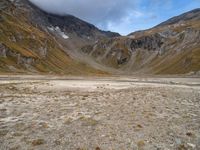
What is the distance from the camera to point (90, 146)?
14.5 m

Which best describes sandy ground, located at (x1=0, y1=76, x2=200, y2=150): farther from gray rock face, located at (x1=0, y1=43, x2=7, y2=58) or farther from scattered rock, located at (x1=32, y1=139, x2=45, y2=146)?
gray rock face, located at (x1=0, y1=43, x2=7, y2=58)

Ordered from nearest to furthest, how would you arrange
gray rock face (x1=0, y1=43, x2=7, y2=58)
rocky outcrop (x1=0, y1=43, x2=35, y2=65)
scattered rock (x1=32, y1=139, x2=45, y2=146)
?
scattered rock (x1=32, y1=139, x2=45, y2=146), gray rock face (x1=0, y1=43, x2=7, y2=58), rocky outcrop (x1=0, y1=43, x2=35, y2=65)

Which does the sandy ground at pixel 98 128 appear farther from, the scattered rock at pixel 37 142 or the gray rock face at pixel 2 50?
the gray rock face at pixel 2 50

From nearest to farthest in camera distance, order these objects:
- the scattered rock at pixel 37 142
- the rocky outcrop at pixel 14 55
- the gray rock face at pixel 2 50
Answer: the scattered rock at pixel 37 142, the gray rock face at pixel 2 50, the rocky outcrop at pixel 14 55

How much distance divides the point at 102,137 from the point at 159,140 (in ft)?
11.2

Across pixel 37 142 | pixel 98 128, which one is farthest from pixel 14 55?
pixel 37 142

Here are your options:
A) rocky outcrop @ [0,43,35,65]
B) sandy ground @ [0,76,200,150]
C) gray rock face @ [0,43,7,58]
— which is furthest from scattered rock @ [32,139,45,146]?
rocky outcrop @ [0,43,35,65]

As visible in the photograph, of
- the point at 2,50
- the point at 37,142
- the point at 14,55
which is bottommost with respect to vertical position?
the point at 37,142

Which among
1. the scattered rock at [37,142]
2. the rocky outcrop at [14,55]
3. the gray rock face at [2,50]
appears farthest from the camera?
the rocky outcrop at [14,55]

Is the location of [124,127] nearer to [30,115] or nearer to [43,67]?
[30,115]

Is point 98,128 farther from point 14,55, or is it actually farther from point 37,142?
point 14,55

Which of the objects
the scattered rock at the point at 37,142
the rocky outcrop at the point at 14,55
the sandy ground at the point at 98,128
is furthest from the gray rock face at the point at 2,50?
the scattered rock at the point at 37,142

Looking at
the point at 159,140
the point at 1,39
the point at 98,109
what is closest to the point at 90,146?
the point at 159,140

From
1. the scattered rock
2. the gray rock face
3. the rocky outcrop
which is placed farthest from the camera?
the rocky outcrop
